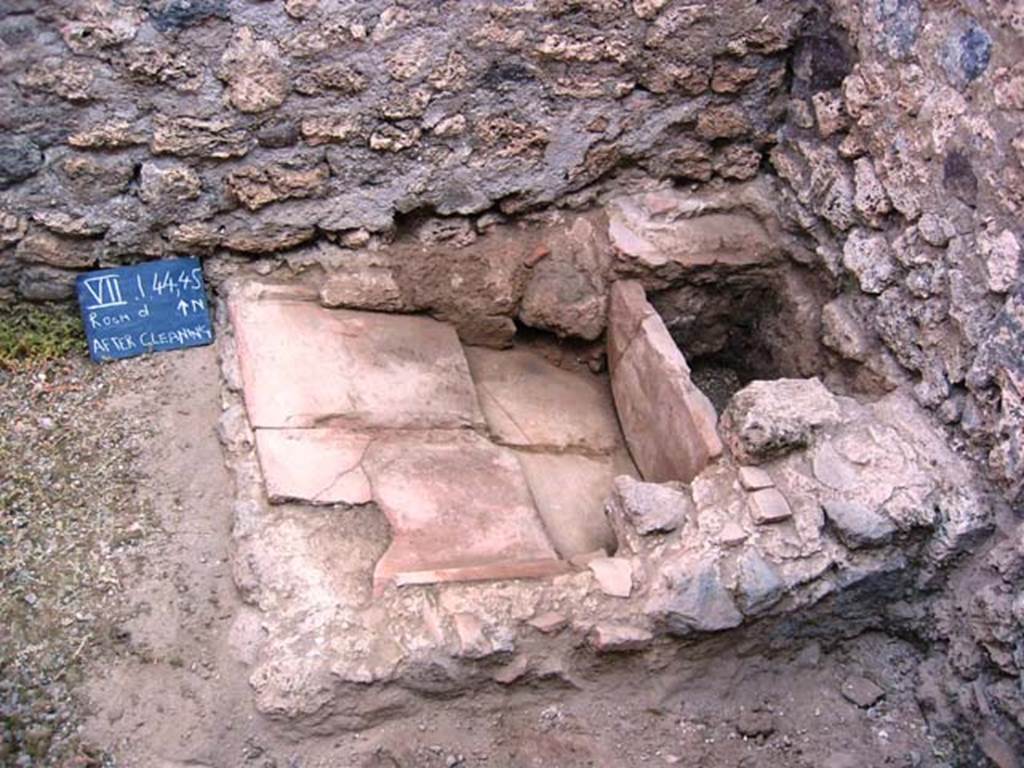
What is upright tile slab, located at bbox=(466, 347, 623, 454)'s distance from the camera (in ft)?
10.9

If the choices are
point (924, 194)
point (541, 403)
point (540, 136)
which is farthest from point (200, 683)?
point (924, 194)

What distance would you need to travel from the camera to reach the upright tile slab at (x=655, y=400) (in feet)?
9.92

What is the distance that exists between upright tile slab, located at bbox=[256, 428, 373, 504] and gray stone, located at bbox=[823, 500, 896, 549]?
108 centimetres

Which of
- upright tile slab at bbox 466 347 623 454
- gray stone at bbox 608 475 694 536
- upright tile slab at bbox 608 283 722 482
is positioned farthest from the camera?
upright tile slab at bbox 466 347 623 454

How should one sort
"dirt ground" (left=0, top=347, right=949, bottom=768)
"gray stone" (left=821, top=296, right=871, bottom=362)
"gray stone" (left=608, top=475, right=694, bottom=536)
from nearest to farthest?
1. "dirt ground" (left=0, top=347, right=949, bottom=768)
2. "gray stone" (left=608, top=475, right=694, bottom=536)
3. "gray stone" (left=821, top=296, right=871, bottom=362)

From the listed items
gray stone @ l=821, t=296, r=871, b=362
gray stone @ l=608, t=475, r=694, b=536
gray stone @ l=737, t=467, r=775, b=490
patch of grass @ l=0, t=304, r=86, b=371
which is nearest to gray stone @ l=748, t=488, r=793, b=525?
gray stone @ l=737, t=467, r=775, b=490

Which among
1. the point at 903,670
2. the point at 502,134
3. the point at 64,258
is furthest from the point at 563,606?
the point at 64,258

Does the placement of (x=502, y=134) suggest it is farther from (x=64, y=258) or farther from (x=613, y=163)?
(x=64, y=258)

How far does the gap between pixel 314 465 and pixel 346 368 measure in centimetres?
37

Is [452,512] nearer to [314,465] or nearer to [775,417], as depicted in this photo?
[314,465]

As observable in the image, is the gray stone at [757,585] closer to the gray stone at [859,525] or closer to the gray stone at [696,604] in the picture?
the gray stone at [696,604]

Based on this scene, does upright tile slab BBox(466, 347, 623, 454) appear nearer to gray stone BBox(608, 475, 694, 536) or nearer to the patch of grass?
gray stone BBox(608, 475, 694, 536)

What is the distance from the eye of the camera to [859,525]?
8.79ft

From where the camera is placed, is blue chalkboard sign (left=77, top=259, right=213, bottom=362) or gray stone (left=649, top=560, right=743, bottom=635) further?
blue chalkboard sign (left=77, top=259, right=213, bottom=362)
